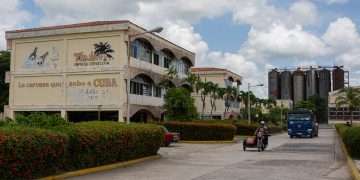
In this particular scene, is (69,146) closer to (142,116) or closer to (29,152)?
(29,152)

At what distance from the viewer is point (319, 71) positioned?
14675 centimetres

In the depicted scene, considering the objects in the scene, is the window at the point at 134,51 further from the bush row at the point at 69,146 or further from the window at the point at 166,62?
the bush row at the point at 69,146

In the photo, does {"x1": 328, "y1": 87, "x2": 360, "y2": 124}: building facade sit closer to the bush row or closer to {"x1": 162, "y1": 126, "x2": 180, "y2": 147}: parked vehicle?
{"x1": 162, "y1": 126, "x2": 180, "y2": 147}: parked vehicle

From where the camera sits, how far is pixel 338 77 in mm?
145000

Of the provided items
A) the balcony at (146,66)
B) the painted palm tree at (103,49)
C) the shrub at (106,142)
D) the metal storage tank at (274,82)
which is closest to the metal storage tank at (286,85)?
the metal storage tank at (274,82)

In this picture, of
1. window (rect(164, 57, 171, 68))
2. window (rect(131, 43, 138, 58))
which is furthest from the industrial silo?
window (rect(131, 43, 138, 58))

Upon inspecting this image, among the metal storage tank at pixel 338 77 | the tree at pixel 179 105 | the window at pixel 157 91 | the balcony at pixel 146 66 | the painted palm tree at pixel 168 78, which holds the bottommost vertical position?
the tree at pixel 179 105

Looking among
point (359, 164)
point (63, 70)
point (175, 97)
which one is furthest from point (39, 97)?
point (359, 164)

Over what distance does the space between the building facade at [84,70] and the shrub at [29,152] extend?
34.2m

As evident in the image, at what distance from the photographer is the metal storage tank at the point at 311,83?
14754 centimetres

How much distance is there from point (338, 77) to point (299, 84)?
36.4 ft

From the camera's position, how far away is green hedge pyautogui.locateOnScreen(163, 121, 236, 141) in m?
43.9

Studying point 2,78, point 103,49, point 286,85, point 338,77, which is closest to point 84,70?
point 103,49

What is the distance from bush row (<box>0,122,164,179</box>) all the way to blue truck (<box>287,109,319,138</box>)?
1343 inches
